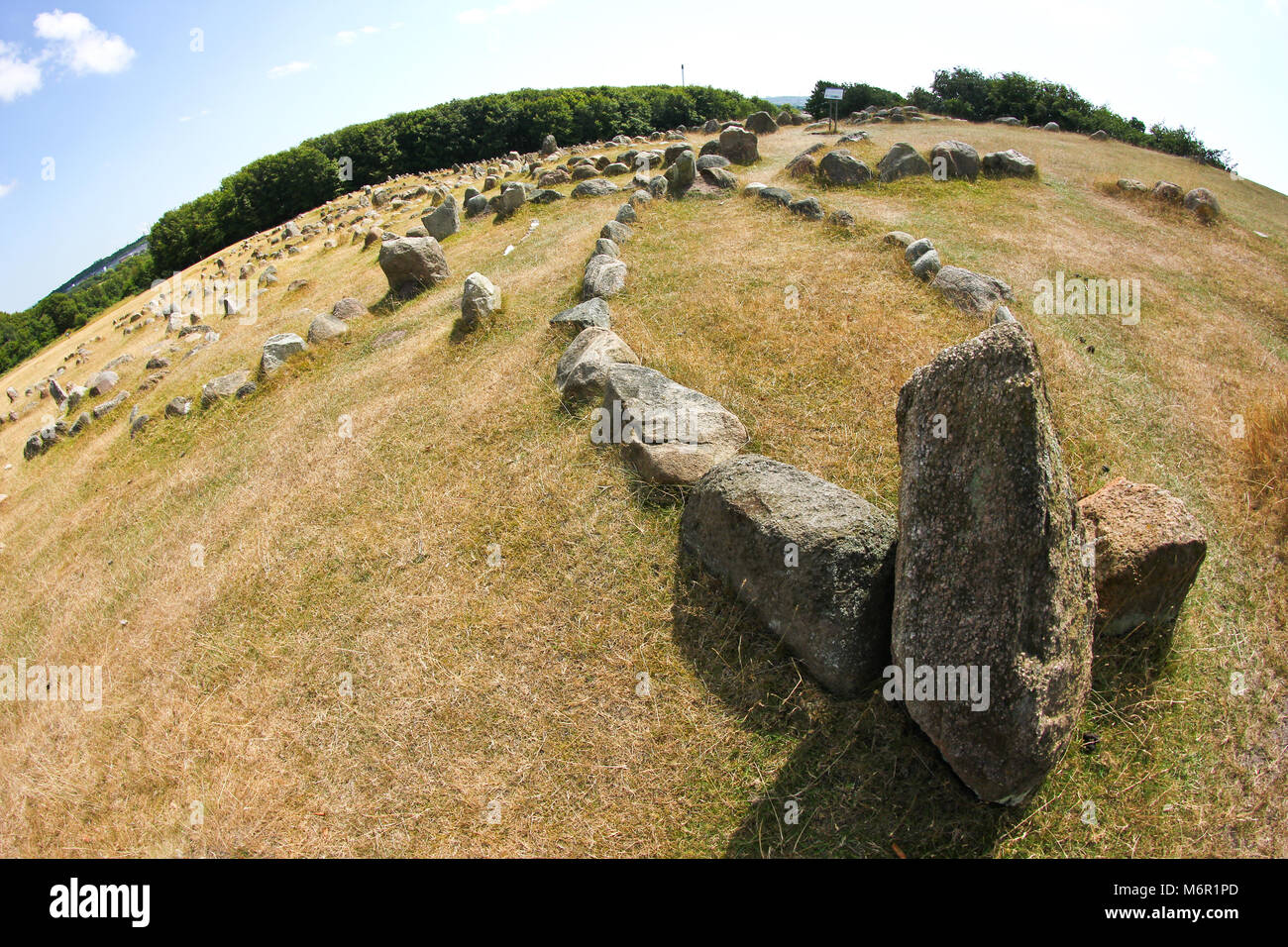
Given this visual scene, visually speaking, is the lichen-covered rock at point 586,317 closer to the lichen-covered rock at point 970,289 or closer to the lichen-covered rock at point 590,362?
the lichen-covered rock at point 590,362

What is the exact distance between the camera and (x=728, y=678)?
5340mm

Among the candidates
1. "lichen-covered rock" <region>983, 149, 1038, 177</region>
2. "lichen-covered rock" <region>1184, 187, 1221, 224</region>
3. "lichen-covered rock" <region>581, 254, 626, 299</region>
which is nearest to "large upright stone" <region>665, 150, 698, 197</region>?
"lichen-covered rock" <region>581, 254, 626, 299</region>

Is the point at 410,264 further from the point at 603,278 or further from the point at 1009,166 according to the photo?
the point at 1009,166

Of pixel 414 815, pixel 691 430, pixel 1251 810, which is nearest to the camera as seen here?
pixel 1251 810

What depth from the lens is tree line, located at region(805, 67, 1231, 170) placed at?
81.6ft

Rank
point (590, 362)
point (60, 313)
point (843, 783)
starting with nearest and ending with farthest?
point (843, 783) < point (590, 362) < point (60, 313)

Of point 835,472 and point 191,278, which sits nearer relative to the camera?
point 835,472

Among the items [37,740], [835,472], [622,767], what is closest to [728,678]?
[622,767]

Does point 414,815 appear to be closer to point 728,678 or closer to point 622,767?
point 622,767

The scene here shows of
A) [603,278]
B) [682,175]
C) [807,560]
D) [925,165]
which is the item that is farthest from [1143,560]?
[925,165]

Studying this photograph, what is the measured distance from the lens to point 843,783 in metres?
4.55

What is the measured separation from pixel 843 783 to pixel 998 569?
182 centimetres

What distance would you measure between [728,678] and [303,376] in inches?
431

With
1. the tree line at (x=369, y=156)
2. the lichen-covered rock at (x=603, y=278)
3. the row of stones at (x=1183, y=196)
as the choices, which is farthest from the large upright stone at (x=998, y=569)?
the tree line at (x=369, y=156)
